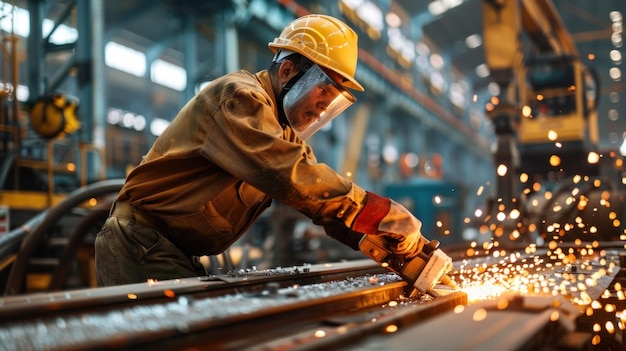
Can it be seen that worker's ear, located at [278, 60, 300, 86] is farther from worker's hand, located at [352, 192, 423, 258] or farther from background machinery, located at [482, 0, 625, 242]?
background machinery, located at [482, 0, 625, 242]

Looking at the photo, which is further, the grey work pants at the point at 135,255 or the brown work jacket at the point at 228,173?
the grey work pants at the point at 135,255

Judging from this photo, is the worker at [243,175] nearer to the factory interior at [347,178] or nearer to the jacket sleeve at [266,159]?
the jacket sleeve at [266,159]

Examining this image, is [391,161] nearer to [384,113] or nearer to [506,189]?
[384,113]

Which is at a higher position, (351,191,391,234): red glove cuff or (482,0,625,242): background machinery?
(482,0,625,242): background machinery

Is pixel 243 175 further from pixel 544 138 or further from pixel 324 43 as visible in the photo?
pixel 544 138

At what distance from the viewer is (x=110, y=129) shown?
13.8 m

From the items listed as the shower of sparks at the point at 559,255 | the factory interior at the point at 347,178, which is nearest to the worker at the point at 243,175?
the factory interior at the point at 347,178

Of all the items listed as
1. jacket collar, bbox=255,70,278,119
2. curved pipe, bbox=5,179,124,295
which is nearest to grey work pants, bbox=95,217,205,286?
jacket collar, bbox=255,70,278,119

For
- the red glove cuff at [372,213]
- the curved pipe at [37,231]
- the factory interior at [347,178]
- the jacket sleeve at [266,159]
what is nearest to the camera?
the factory interior at [347,178]

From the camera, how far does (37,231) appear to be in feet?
14.7

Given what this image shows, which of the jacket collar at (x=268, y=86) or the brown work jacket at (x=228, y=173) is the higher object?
the jacket collar at (x=268, y=86)

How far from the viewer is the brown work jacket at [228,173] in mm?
1960

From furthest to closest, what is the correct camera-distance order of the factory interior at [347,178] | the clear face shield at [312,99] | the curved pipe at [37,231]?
the curved pipe at [37,231], the clear face shield at [312,99], the factory interior at [347,178]

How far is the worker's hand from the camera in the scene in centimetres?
208
